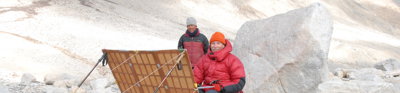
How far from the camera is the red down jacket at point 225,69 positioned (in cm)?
450

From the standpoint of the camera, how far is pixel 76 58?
1092 cm

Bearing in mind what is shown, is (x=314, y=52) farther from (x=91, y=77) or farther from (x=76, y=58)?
(x=76, y=58)

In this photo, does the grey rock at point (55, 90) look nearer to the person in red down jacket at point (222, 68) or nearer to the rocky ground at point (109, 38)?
the rocky ground at point (109, 38)

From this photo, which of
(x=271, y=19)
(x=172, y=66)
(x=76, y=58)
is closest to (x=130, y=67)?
(x=172, y=66)

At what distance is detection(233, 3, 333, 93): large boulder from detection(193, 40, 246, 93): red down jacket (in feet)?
10.3

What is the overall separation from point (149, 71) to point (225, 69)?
964mm

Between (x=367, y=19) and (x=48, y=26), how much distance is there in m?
27.2

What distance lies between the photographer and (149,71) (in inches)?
201

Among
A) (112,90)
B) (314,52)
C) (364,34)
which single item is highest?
(314,52)

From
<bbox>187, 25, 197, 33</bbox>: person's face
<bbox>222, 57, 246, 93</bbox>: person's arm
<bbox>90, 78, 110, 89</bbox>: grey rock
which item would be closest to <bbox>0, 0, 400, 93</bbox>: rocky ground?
<bbox>90, 78, 110, 89</bbox>: grey rock

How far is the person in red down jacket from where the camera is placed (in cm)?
450

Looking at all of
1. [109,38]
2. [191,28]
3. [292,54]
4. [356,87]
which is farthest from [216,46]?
[109,38]

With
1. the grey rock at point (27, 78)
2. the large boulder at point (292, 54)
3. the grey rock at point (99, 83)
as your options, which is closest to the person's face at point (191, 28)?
the large boulder at point (292, 54)

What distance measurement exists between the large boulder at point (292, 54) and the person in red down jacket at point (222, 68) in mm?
Answer: 3137
